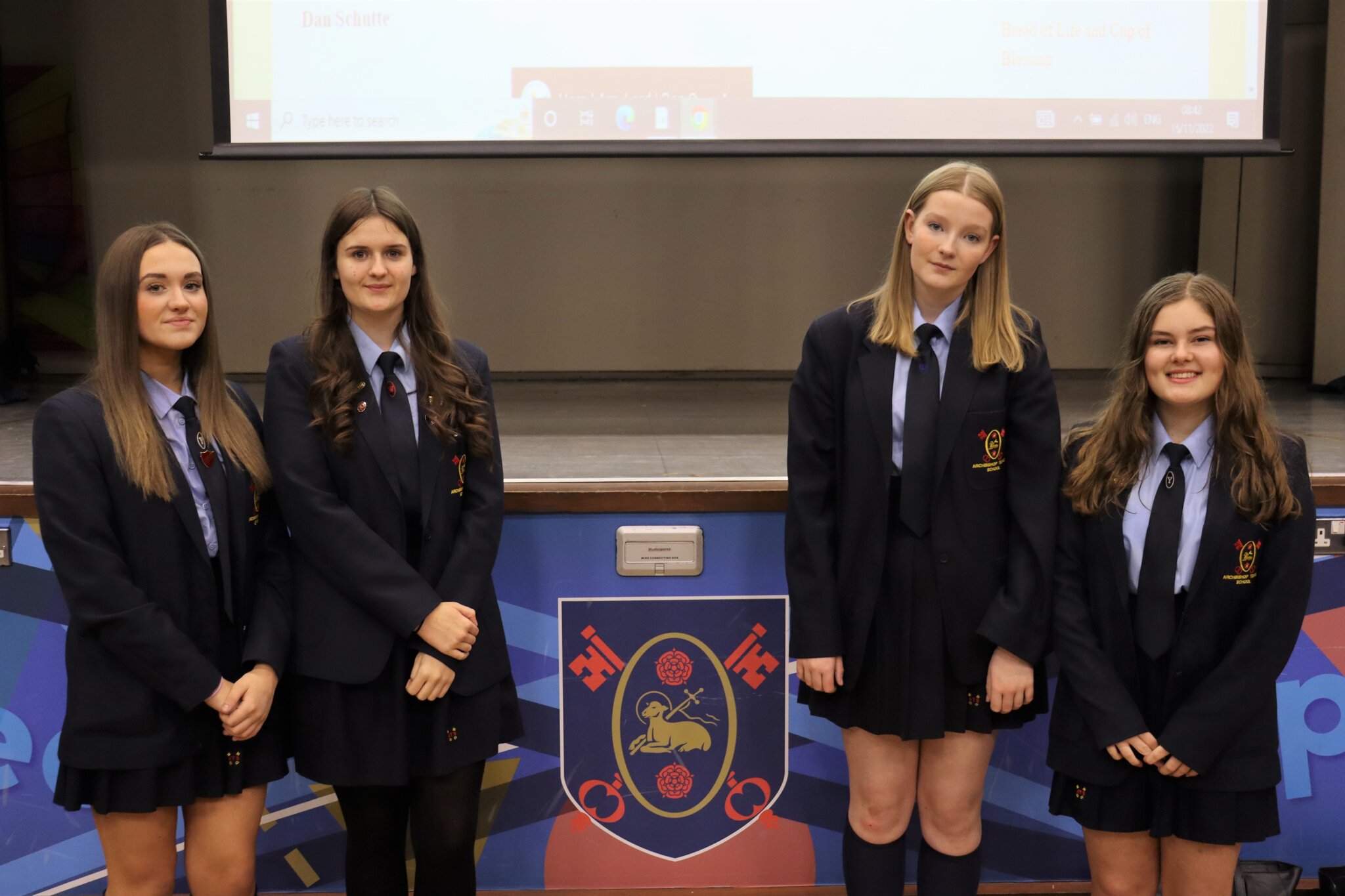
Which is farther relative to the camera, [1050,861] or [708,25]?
[708,25]

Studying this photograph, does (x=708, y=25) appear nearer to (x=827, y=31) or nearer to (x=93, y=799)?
(x=827, y=31)

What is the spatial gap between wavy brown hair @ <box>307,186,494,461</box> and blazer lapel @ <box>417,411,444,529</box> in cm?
1

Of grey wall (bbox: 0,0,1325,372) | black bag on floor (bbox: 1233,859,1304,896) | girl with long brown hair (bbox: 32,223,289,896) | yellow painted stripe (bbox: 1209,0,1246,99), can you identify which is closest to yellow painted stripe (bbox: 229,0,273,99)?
girl with long brown hair (bbox: 32,223,289,896)

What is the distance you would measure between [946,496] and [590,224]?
9.34ft

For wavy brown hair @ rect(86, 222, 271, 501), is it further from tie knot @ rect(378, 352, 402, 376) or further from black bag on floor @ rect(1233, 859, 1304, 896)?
black bag on floor @ rect(1233, 859, 1304, 896)

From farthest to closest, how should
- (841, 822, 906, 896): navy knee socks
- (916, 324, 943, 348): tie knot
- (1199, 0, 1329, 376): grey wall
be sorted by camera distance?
(1199, 0, 1329, 376): grey wall → (841, 822, 906, 896): navy knee socks → (916, 324, 943, 348): tie knot

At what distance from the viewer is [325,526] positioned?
1.57 metres

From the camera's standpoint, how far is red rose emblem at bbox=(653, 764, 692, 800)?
2201 millimetres

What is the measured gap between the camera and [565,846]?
2230mm

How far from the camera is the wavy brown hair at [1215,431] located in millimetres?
1556

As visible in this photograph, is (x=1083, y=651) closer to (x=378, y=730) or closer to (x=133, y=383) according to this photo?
(x=378, y=730)

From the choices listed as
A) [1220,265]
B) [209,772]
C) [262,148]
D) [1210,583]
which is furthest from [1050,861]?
[1220,265]

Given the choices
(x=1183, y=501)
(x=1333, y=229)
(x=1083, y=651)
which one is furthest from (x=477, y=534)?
Answer: (x=1333, y=229)

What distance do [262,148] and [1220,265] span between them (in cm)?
347
